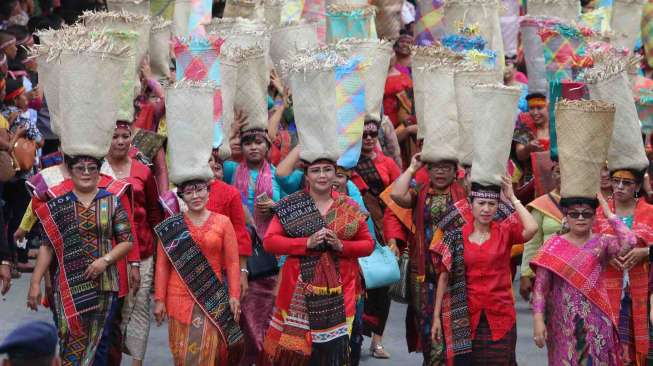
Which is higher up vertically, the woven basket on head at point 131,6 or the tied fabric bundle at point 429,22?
the woven basket on head at point 131,6

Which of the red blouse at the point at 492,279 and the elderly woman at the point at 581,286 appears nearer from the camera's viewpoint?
the elderly woman at the point at 581,286

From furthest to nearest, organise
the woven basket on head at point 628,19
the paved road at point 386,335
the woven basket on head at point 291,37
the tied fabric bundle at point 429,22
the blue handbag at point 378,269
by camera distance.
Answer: the tied fabric bundle at point 429,22, the woven basket on head at point 628,19, the woven basket on head at point 291,37, the paved road at point 386,335, the blue handbag at point 378,269

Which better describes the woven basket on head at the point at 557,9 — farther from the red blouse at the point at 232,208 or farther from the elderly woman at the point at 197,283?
the elderly woman at the point at 197,283

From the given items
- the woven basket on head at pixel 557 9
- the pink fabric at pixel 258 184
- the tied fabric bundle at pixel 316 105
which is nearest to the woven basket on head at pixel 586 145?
the tied fabric bundle at pixel 316 105

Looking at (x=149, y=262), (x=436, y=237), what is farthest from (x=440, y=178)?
(x=149, y=262)

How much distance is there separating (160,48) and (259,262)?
2.26m

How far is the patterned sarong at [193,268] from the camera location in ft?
28.5

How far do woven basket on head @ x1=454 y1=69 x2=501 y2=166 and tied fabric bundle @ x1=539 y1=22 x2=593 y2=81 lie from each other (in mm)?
1582

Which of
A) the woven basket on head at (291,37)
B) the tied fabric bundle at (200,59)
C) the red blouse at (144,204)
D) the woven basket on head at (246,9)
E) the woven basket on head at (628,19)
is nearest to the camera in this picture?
the red blouse at (144,204)

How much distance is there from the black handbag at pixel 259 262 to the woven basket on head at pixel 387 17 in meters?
4.26

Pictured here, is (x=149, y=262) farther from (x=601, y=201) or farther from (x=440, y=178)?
(x=601, y=201)

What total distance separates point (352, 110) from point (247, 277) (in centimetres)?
126

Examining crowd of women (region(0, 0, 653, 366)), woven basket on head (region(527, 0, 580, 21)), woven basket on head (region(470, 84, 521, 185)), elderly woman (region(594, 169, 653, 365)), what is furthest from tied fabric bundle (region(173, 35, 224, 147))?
woven basket on head (region(527, 0, 580, 21))

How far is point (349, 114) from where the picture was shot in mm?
9805
